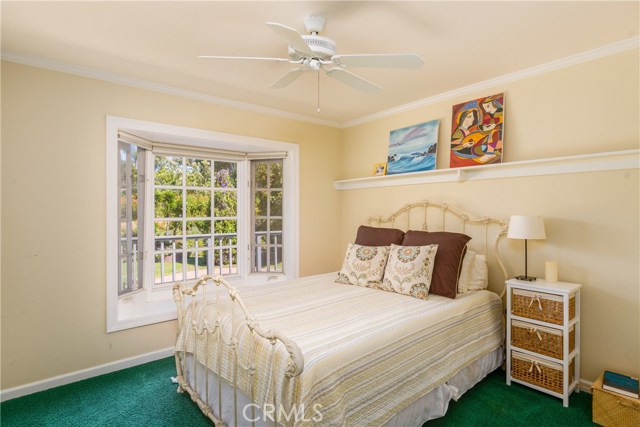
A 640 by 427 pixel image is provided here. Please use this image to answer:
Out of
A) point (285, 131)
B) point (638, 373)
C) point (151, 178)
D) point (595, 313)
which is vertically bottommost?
point (638, 373)

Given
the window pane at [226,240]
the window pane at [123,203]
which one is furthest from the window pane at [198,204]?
the window pane at [123,203]

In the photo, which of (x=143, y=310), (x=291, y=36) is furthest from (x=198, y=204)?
(x=291, y=36)

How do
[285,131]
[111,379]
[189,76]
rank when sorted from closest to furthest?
[111,379] → [189,76] → [285,131]

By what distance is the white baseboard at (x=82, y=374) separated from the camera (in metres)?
2.40

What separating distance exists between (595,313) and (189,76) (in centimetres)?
374

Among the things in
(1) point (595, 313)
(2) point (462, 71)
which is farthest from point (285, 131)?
(1) point (595, 313)

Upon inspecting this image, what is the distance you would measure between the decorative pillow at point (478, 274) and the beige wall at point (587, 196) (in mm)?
230

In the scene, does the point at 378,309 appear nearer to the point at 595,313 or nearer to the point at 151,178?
the point at 595,313

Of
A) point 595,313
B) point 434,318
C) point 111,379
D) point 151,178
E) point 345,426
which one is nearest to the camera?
point 345,426

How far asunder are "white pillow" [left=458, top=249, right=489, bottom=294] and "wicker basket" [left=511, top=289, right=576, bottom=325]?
0.31 m

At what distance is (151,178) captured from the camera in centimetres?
348

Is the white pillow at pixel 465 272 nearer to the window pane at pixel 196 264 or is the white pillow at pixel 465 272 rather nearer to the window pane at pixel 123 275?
the window pane at pixel 196 264

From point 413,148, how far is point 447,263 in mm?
1421

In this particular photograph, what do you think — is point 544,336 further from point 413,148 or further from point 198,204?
point 198,204
